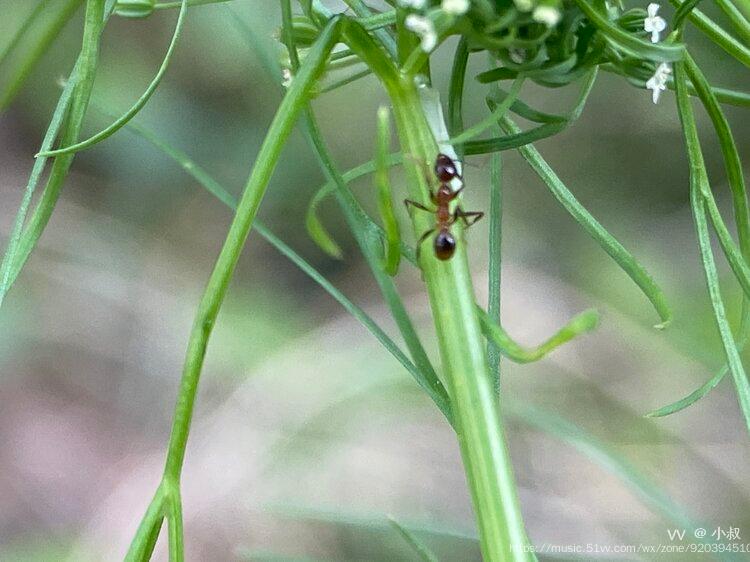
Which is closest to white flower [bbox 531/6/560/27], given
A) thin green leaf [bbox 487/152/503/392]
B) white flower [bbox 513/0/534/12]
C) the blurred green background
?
white flower [bbox 513/0/534/12]

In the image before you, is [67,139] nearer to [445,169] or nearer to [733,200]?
[445,169]

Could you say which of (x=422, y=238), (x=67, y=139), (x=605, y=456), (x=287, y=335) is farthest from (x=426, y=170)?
(x=287, y=335)

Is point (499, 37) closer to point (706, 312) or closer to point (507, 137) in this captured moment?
point (507, 137)

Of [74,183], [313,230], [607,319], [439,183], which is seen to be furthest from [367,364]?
[439,183]

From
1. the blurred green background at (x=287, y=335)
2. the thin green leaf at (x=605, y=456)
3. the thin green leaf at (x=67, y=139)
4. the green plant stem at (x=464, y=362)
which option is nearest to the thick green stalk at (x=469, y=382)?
the green plant stem at (x=464, y=362)

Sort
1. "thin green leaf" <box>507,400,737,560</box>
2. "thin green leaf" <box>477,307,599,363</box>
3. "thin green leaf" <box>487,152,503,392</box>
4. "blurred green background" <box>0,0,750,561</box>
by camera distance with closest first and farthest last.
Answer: "thin green leaf" <box>477,307,599,363</box>, "thin green leaf" <box>487,152,503,392</box>, "thin green leaf" <box>507,400,737,560</box>, "blurred green background" <box>0,0,750,561</box>

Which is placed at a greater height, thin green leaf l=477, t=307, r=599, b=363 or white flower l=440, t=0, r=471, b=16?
white flower l=440, t=0, r=471, b=16

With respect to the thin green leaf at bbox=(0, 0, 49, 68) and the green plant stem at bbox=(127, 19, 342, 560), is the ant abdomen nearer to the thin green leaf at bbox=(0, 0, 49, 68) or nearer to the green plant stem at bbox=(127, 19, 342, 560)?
the green plant stem at bbox=(127, 19, 342, 560)

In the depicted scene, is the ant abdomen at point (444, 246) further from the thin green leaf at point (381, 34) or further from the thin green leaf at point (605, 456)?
the thin green leaf at point (605, 456)
